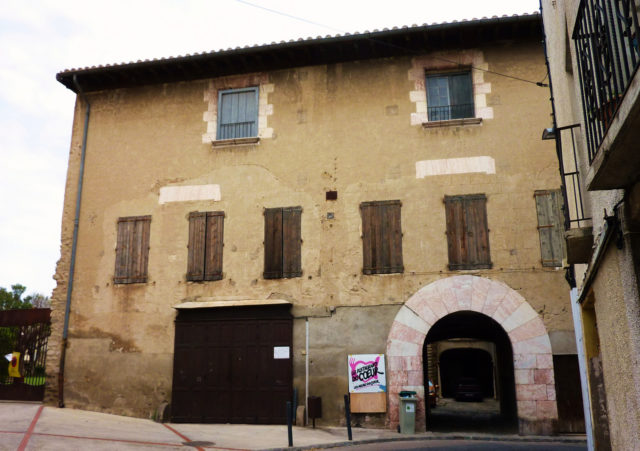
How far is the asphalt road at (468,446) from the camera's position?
31.2 feet

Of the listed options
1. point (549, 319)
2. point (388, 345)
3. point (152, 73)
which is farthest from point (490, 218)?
point (152, 73)

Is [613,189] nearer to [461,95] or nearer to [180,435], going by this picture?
[180,435]

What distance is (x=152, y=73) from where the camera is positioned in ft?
46.6

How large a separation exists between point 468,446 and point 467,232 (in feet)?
14.2

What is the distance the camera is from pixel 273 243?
42.2ft

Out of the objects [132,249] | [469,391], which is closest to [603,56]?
[132,249]

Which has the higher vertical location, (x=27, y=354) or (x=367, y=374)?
(x=27, y=354)

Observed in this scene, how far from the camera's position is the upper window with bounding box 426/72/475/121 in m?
12.9

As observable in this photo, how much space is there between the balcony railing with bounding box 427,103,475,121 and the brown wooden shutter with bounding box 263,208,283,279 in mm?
4054

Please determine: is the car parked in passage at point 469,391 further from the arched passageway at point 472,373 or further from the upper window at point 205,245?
the upper window at point 205,245

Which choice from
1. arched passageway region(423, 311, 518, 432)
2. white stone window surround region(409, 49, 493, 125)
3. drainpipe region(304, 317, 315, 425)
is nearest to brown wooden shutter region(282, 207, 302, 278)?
drainpipe region(304, 317, 315, 425)

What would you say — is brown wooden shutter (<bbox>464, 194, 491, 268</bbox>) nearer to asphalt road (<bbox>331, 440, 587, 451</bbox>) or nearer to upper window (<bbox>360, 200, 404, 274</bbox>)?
upper window (<bbox>360, 200, 404, 274</bbox>)

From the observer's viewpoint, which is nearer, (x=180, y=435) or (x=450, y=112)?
(x=180, y=435)

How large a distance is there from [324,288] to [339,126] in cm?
371
